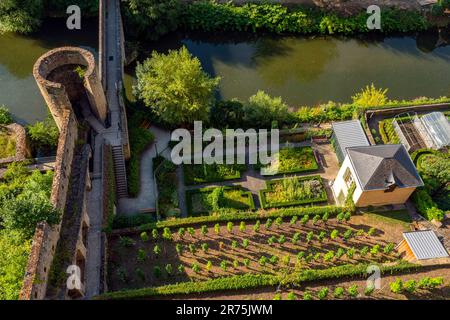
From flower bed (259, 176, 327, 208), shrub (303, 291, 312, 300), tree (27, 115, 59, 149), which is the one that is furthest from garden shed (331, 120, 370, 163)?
tree (27, 115, 59, 149)

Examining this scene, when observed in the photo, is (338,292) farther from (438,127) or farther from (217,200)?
(438,127)

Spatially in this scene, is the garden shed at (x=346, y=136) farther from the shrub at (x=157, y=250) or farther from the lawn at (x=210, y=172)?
the shrub at (x=157, y=250)

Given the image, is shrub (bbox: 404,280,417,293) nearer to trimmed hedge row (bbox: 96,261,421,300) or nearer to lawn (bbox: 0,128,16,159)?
trimmed hedge row (bbox: 96,261,421,300)

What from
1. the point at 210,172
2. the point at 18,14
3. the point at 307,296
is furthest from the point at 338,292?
the point at 18,14

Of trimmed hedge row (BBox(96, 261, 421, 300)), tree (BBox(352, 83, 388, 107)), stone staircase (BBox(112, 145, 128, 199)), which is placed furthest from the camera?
tree (BBox(352, 83, 388, 107))

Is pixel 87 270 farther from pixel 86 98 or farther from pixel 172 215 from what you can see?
pixel 86 98

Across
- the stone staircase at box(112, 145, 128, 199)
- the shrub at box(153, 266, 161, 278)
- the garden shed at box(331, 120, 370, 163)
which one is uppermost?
the garden shed at box(331, 120, 370, 163)

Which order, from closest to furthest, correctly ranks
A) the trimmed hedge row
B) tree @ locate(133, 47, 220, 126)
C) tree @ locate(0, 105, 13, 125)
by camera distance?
the trimmed hedge row
tree @ locate(133, 47, 220, 126)
tree @ locate(0, 105, 13, 125)
